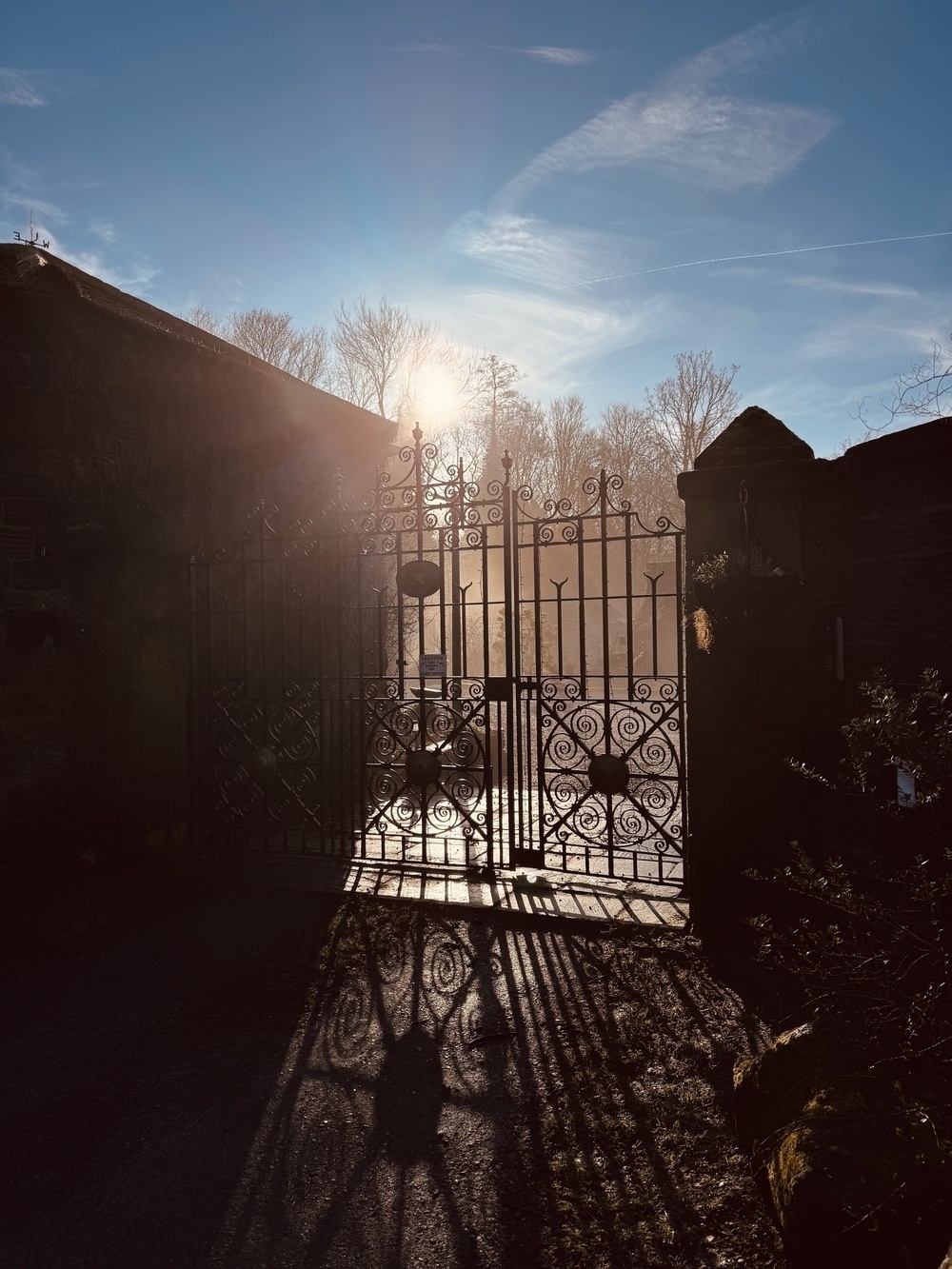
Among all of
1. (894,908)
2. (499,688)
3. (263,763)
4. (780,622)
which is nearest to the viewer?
(894,908)

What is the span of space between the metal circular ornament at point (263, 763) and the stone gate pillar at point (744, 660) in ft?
12.0

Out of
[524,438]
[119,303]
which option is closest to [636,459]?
[524,438]

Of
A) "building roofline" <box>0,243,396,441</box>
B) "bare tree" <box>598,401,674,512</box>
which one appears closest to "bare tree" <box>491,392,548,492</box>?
"bare tree" <box>598,401,674,512</box>

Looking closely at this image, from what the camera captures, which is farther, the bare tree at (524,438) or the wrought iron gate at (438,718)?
the bare tree at (524,438)

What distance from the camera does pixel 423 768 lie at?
6773 mm

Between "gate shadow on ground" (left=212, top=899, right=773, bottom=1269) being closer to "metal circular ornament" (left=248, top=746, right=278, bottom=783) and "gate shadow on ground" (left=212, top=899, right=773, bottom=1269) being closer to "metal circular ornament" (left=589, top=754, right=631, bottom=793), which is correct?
"metal circular ornament" (left=589, top=754, right=631, bottom=793)

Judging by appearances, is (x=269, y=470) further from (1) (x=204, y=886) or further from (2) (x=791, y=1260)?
(2) (x=791, y=1260)

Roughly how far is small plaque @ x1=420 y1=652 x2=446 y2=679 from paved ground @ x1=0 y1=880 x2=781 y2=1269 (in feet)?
5.91

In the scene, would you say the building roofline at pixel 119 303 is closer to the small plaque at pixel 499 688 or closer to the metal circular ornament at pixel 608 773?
the small plaque at pixel 499 688

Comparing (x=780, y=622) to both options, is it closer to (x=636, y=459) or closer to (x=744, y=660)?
(x=744, y=660)

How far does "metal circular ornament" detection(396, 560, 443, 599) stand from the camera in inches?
277

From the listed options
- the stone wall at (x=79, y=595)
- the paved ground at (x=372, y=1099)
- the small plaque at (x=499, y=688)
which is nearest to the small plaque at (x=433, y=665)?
the small plaque at (x=499, y=688)

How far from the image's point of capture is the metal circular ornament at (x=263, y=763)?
7.45 meters

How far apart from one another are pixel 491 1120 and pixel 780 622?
3078 mm
